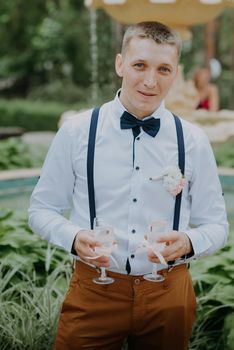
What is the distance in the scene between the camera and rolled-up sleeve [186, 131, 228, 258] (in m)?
2.66

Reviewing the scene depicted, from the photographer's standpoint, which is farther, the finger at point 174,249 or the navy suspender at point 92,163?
the navy suspender at point 92,163

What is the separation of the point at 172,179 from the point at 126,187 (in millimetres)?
177

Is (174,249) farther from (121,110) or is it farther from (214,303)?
(214,303)

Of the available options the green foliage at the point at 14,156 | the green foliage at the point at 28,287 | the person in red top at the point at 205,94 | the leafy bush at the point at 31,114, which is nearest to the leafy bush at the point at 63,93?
the leafy bush at the point at 31,114

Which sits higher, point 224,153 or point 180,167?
point 180,167

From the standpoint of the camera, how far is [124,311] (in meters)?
2.64

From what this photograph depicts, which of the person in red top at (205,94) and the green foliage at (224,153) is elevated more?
the person in red top at (205,94)

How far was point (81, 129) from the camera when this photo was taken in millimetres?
2660

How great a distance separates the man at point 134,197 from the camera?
8.55ft

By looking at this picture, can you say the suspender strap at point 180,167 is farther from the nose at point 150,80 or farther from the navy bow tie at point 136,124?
the nose at point 150,80

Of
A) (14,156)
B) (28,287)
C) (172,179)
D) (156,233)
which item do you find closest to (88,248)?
(156,233)

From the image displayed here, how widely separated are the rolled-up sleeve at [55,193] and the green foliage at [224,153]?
668 centimetres

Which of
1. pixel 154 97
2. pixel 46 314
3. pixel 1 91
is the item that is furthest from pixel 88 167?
pixel 1 91

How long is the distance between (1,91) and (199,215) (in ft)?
84.3
